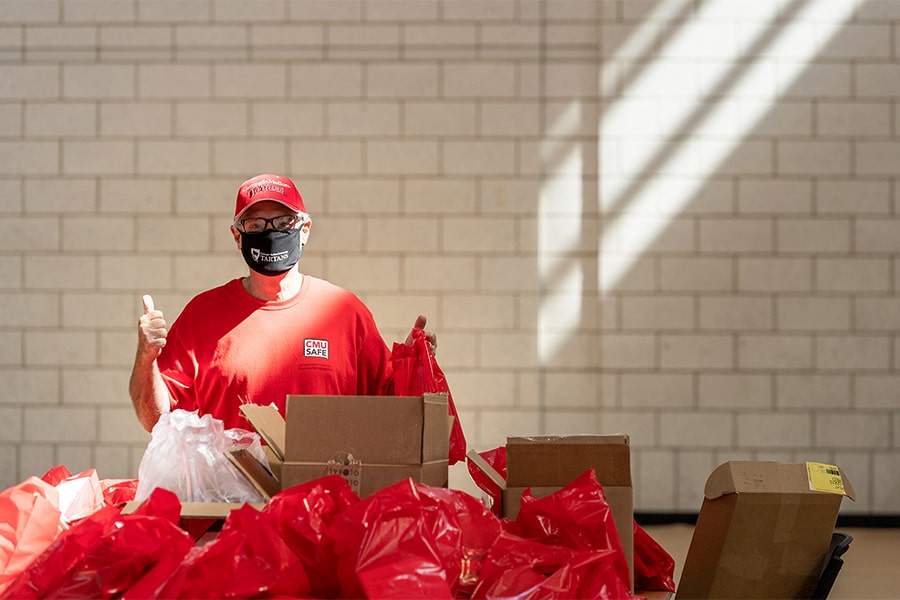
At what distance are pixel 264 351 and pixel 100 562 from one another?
3.43 ft

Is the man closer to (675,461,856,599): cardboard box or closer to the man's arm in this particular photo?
the man's arm

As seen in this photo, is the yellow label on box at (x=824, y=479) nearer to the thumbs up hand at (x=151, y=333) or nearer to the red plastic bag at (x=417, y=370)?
the red plastic bag at (x=417, y=370)

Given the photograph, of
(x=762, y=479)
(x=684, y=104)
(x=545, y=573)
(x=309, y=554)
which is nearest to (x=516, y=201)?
(x=684, y=104)

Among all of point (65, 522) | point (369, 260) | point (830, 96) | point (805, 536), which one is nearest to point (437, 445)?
point (65, 522)

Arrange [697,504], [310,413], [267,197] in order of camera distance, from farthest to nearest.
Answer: [697,504] < [267,197] < [310,413]

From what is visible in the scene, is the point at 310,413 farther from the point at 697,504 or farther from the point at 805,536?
the point at 697,504

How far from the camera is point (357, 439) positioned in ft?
6.93

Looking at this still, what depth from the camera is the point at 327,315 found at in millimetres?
2963

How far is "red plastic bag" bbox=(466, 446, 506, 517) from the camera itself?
2.38m

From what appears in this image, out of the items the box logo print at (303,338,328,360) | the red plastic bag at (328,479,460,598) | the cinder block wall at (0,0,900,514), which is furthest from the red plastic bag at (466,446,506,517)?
the cinder block wall at (0,0,900,514)

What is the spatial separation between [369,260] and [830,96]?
2.40 metres

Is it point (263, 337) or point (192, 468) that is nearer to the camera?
point (192, 468)

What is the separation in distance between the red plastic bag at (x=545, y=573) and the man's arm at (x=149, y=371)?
110cm

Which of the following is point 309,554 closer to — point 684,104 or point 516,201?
point 516,201
